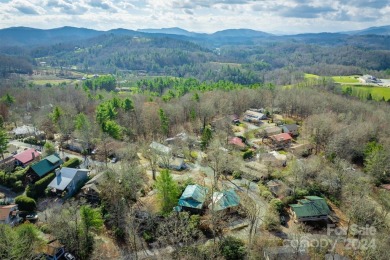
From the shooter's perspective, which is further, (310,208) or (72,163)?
(72,163)

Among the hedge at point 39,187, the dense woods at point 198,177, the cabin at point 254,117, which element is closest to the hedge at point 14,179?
the dense woods at point 198,177

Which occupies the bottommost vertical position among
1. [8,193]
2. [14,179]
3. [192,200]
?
[8,193]

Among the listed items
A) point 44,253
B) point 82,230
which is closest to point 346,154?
point 82,230

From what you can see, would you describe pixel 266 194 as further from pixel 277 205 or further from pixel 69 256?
pixel 69 256

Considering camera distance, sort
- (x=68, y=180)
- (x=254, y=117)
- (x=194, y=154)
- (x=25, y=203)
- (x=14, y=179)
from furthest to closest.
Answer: (x=254, y=117) < (x=194, y=154) < (x=14, y=179) < (x=68, y=180) < (x=25, y=203)

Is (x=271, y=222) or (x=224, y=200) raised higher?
(x=224, y=200)

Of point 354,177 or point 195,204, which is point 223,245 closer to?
point 195,204

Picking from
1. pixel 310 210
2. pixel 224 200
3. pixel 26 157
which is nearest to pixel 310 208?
pixel 310 210

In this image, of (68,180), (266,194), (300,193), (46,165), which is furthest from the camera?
(46,165)
